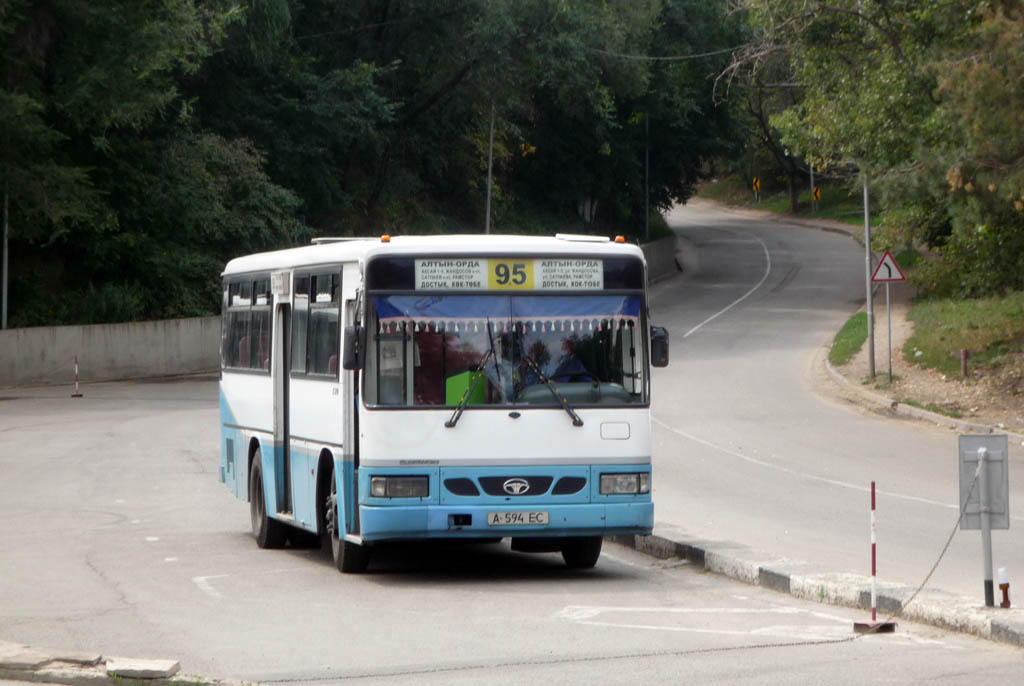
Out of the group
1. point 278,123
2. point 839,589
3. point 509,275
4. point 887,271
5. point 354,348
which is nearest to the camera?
point 839,589

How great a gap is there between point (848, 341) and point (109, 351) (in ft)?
68.1

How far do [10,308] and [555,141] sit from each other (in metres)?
30.8

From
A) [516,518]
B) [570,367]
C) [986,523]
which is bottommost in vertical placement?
[516,518]

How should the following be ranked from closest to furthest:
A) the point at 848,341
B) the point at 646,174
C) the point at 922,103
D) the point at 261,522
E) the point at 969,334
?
the point at 261,522, the point at 922,103, the point at 969,334, the point at 848,341, the point at 646,174

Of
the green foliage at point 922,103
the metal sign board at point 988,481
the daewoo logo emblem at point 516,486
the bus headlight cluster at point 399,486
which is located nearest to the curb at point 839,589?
the metal sign board at point 988,481

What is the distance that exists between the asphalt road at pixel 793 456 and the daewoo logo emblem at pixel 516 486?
2.47 meters

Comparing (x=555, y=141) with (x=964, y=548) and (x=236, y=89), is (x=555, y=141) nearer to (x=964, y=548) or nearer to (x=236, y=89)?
(x=236, y=89)

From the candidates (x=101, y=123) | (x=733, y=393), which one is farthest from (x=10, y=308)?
(x=733, y=393)

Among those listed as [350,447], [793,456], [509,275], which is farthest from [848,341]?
[350,447]

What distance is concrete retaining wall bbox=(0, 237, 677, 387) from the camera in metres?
40.2

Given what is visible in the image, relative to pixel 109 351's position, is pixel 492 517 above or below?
below

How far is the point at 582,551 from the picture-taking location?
12.9 metres

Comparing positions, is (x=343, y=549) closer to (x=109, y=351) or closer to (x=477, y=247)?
(x=477, y=247)

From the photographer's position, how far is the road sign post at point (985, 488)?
376 inches
